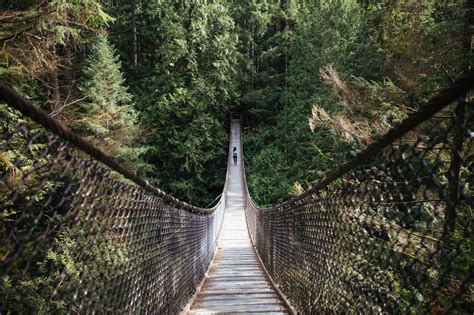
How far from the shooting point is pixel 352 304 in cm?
171

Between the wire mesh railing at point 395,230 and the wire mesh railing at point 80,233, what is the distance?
3.40 ft

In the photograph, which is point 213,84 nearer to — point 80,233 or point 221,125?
point 221,125

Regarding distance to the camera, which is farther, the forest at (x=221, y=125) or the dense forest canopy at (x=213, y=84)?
the dense forest canopy at (x=213, y=84)

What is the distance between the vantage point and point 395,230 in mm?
1451

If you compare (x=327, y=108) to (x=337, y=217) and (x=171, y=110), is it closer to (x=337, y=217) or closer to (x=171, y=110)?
(x=171, y=110)

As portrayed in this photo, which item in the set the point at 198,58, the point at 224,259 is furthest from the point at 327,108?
the point at 198,58

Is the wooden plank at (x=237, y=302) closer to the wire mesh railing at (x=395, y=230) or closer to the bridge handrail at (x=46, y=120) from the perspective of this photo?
the wire mesh railing at (x=395, y=230)

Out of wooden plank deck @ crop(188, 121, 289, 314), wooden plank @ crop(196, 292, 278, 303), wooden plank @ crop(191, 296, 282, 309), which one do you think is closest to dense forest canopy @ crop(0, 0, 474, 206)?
wooden plank deck @ crop(188, 121, 289, 314)

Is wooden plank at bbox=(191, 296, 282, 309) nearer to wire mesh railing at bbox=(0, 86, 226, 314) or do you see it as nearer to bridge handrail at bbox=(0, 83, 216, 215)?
wire mesh railing at bbox=(0, 86, 226, 314)

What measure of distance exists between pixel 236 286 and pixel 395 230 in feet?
10.5

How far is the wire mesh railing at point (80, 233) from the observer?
90 centimetres

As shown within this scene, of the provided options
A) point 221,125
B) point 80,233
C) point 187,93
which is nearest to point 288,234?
point 80,233

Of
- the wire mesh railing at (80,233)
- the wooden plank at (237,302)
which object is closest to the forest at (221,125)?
the wire mesh railing at (80,233)

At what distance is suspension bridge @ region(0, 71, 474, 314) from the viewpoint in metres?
0.94
